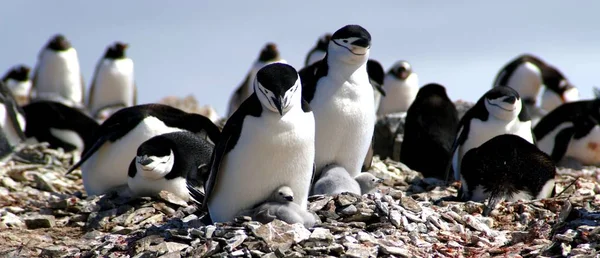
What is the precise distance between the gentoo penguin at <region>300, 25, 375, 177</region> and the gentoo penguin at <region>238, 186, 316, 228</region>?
1.72m

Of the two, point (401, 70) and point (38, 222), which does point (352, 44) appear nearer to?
point (38, 222)

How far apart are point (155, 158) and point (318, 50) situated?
36.2 feet

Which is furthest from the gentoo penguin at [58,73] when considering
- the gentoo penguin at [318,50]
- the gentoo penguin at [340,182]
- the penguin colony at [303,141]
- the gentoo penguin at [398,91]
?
the gentoo penguin at [340,182]

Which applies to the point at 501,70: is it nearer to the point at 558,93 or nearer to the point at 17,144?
the point at 558,93

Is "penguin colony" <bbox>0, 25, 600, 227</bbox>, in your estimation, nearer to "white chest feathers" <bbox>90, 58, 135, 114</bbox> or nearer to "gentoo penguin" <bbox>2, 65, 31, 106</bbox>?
"white chest feathers" <bbox>90, 58, 135, 114</bbox>

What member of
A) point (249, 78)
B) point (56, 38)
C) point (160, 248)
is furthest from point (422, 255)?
point (56, 38)

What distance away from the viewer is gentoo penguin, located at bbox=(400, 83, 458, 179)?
37.8ft

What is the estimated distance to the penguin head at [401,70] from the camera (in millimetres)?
17531

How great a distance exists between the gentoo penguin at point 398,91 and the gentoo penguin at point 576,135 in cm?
401

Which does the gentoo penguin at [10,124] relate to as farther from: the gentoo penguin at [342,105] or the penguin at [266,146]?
the penguin at [266,146]

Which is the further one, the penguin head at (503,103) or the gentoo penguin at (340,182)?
the penguin head at (503,103)

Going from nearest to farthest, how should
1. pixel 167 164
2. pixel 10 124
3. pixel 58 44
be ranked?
pixel 167 164 → pixel 10 124 → pixel 58 44

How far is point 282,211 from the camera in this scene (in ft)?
21.5

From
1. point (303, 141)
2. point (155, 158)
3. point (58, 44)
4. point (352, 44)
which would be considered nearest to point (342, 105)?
point (352, 44)
